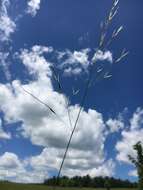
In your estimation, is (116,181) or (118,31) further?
(116,181)

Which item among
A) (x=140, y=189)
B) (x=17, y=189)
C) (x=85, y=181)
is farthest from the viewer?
(x=85, y=181)

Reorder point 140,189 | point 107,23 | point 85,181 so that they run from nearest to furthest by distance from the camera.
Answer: point 107,23, point 140,189, point 85,181

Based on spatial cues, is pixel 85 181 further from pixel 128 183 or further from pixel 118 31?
pixel 118 31

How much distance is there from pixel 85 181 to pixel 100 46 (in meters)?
178

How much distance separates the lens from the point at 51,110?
6.88 feet

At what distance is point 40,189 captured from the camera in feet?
391

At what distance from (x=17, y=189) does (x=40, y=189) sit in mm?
10106

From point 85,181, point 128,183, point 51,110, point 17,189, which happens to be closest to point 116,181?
point 128,183

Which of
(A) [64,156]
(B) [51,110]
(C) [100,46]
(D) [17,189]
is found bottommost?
(A) [64,156]

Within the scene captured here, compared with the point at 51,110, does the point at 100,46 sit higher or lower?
higher

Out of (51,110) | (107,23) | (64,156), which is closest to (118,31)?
(107,23)

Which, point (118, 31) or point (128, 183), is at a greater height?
point (128, 183)

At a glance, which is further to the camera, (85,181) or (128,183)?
(85,181)

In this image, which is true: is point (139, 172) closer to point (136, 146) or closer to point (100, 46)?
point (136, 146)
